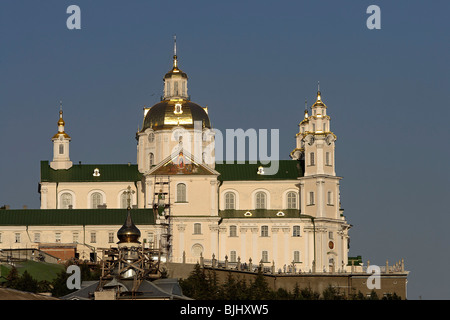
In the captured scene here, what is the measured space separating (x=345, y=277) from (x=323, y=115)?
23505mm

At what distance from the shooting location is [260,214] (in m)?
147

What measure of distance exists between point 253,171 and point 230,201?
4.08 metres

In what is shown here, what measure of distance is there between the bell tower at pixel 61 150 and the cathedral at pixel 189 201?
0.32 feet

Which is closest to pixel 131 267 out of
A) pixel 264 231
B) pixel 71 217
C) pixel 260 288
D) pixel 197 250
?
pixel 260 288

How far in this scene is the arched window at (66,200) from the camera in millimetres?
150125

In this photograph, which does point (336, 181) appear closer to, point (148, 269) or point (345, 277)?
point (345, 277)

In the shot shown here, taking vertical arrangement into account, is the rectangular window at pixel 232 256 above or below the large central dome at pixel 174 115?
below

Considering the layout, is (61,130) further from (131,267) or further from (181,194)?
(131,267)

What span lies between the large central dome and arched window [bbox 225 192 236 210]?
719 centimetres

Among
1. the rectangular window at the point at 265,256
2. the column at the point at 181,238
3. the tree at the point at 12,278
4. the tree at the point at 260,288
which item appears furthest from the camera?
the rectangular window at the point at 265,256

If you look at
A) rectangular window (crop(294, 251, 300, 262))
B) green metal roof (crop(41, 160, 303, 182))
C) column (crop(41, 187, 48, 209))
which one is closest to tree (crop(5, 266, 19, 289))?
column (crop(41, 187, 48, 209))

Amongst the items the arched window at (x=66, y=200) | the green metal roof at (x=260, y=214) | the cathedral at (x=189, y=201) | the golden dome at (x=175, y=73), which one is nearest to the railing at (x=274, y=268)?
the cathedral at (x=189, y=201)

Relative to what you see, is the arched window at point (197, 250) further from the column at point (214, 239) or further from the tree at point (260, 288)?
the tree at point (260, 288)
